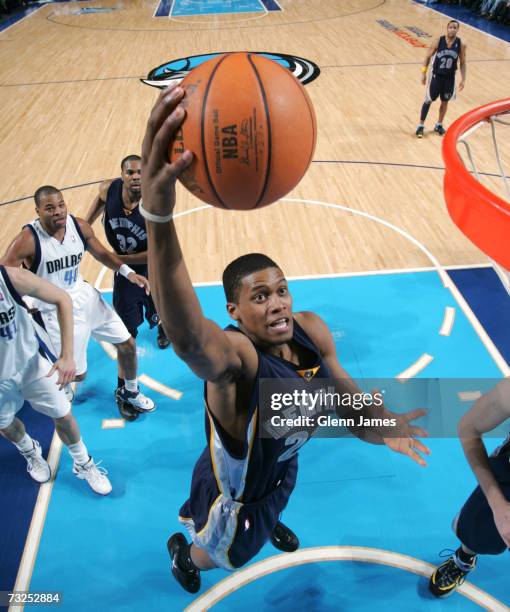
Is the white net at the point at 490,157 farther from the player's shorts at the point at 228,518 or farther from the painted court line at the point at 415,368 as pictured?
the player's shorts at the point at 228,518

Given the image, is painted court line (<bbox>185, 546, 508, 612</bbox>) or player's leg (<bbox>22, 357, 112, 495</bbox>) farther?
player's leg (<bbox>22, 357, 112, 495</bbox>)

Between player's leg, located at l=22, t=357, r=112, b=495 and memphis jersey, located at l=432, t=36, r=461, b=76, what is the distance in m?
7.50

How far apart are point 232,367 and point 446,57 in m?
7.98

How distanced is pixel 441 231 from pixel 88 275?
4178 millimetres


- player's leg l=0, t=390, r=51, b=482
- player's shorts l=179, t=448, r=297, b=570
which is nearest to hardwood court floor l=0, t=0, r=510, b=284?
player's leg l=0, t=390, r=51, b=482

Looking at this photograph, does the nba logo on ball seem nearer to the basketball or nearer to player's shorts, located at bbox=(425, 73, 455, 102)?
the basketball

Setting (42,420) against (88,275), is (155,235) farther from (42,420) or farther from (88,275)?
(88,275)

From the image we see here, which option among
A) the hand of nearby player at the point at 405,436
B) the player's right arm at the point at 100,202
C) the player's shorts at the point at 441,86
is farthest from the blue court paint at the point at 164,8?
the hand of nearby player at the point at 405,436

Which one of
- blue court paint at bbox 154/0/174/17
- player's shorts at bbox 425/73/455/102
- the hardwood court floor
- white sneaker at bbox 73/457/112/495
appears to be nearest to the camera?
white sneaker at bbox 73/457/112/495

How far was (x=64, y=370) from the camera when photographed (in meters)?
3.01

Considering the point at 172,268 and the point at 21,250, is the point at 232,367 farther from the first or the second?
the point at 21,250

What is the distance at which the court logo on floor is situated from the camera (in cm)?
1102

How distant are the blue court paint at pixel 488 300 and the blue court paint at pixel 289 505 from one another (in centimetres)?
22

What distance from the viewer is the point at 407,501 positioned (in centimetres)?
329
